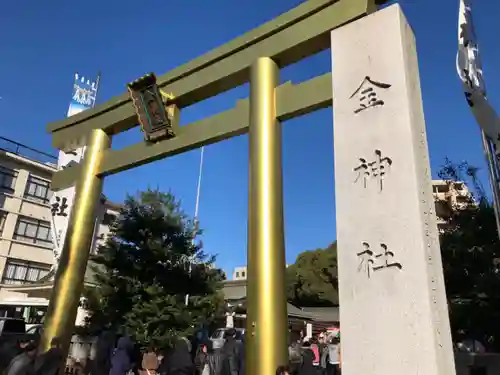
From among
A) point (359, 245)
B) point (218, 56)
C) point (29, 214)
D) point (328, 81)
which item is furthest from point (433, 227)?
point (29, 214)

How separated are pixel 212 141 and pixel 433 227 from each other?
313 centimetres

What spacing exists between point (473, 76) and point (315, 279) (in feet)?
67.8

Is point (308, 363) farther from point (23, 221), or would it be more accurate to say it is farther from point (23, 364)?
point (23, 221)

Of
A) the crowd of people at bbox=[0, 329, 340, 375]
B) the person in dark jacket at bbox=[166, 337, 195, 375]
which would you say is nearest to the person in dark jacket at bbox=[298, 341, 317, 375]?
the crowd of people at bbox=[0, 329, 340, 375]

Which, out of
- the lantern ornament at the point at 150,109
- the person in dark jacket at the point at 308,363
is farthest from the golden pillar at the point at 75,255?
the person in dark jacket at the point at 308,363

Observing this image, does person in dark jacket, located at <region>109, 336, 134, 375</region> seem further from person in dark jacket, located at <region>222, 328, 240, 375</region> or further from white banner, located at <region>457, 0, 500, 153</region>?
white banner, located at <region>457, 0, 500, 153</region>

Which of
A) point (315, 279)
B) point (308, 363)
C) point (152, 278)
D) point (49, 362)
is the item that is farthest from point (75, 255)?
point (315, 279)

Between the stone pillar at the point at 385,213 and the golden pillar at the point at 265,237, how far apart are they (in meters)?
0.93

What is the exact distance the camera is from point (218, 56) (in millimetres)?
5785

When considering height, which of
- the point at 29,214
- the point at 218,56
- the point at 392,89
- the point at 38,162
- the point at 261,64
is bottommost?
the point at 392,89

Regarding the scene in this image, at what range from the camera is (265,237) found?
4.40 meters

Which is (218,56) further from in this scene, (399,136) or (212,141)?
(399,136)

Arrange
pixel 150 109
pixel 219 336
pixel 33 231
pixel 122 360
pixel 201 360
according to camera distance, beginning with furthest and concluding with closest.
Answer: pixel 33 231 → pixel 219 336 → pixel 201 360 → pixel 150 109 → pixel 122 360

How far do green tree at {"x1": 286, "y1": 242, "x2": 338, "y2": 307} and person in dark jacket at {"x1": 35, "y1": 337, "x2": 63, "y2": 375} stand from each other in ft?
64.3
